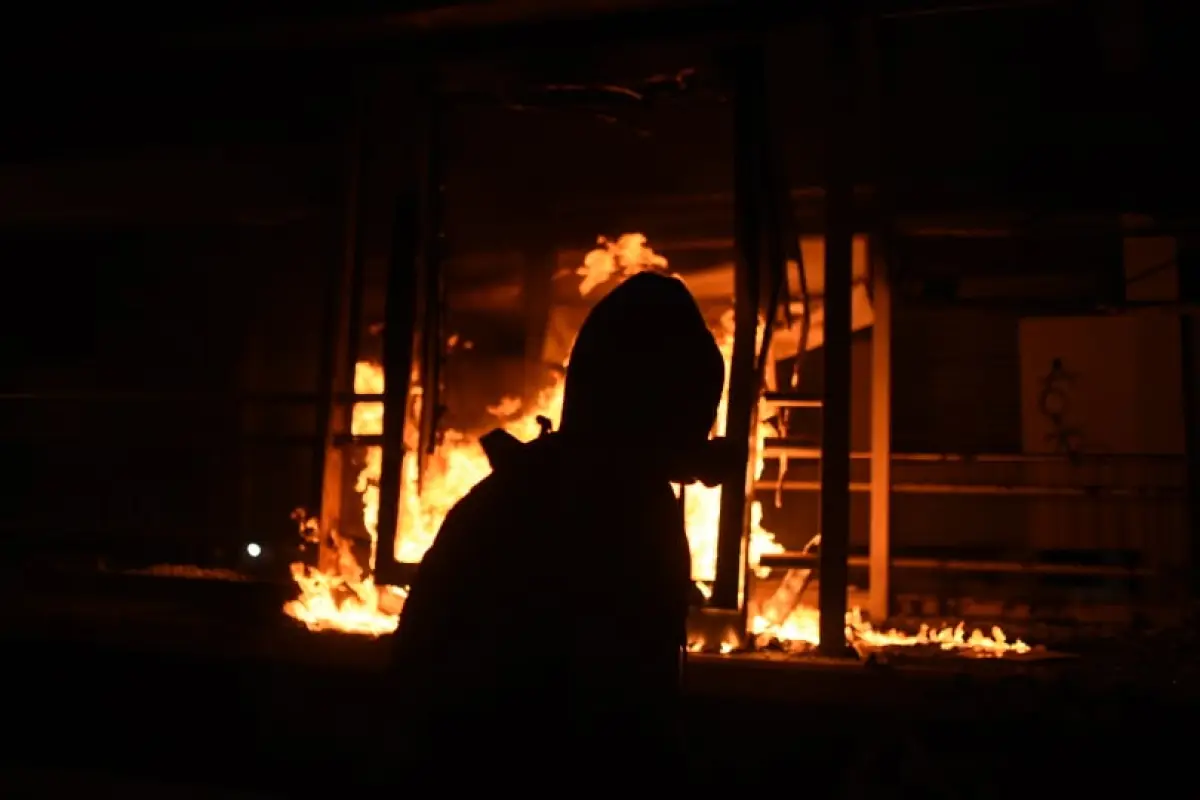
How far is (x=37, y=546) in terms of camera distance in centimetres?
736

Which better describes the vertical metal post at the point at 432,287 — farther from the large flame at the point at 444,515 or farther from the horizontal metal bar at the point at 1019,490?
the horizontal metal bar at the point at 1019,490

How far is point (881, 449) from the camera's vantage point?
20.0 feet

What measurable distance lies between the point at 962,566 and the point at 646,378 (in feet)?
13.7

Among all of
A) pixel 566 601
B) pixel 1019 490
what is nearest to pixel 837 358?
pixel 1019 490

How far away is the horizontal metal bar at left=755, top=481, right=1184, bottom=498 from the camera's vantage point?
5.93 meters

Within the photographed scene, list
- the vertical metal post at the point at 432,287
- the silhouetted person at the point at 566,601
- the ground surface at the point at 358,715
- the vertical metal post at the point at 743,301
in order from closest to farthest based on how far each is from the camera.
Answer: the silhouetted person at the point at 566,601
the ground surface at the point at 358,715
the vertical metal post at the point at 743,301
the vertical metal post at the point at 432,287

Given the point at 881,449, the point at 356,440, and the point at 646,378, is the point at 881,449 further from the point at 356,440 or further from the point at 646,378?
the point at 646,378

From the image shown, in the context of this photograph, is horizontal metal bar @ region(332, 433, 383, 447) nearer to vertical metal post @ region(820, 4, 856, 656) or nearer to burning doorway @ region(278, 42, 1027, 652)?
burning doorway @ region(278, 42, 1027, 652)

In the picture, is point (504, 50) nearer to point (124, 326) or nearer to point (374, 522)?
point (374, 522)

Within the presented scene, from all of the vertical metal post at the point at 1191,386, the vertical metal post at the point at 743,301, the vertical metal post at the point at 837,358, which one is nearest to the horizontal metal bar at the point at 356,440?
the vertical metal post at the point at 743,301

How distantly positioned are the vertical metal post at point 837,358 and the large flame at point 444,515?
1.59 ft

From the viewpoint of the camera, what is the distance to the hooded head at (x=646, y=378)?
2.30m

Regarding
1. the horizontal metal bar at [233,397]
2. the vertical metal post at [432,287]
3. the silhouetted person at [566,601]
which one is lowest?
the silhouetted person at [566,601]

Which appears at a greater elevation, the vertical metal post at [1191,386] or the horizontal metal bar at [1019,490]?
the vertical metal post at [1191,386]
